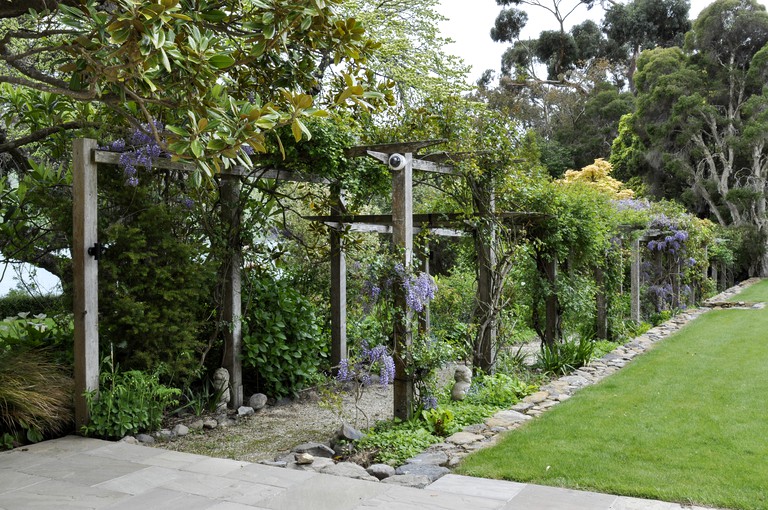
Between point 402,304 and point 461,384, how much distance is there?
1.27 meters

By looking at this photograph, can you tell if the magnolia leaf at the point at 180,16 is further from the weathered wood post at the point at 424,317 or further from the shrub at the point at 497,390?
the shrub at the point at 497,390

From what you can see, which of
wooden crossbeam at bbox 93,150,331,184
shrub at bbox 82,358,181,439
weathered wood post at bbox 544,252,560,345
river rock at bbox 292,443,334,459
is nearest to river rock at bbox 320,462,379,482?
river rock at bbox 292,443,334,459

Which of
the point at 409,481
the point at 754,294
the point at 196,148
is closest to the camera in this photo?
the point at 196,148

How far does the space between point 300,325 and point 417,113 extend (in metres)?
2.33

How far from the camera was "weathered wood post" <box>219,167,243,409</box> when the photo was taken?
19.6ft

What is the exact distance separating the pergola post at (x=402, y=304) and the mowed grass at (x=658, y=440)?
3.01 feet

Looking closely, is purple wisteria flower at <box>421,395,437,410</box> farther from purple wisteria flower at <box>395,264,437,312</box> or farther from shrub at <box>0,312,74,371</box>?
shrub at <box>0,312,74,371</box>

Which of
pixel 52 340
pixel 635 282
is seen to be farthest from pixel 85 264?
pixel 635 282

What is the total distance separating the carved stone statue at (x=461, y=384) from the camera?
6.04m

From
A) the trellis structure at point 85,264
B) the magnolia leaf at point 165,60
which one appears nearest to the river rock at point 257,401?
the trellis structure at point 85,264

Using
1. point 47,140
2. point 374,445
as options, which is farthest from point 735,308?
point 47,140

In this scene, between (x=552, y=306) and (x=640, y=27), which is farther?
(x=640, y=27)

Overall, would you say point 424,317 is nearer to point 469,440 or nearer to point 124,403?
point 469,440

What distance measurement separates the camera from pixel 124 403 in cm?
500
